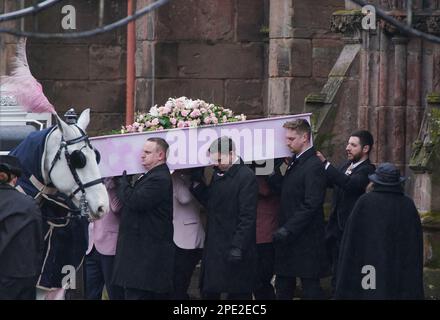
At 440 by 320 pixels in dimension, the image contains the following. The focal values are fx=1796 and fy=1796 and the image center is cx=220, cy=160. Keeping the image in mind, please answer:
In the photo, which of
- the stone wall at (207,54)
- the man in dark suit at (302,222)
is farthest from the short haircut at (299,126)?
the stone wall at (207,54)

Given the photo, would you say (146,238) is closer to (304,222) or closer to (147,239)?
(147,239)

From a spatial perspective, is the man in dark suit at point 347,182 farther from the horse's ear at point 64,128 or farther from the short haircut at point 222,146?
the horse's ear at point 64,128

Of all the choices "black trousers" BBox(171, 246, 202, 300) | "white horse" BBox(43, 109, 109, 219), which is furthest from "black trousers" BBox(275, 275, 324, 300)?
"white horse" BBox(43, 109, 109, 219)

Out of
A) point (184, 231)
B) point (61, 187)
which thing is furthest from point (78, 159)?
point (184, 231)

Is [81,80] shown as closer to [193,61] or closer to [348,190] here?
[193,61]

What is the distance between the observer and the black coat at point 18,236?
43.4ft

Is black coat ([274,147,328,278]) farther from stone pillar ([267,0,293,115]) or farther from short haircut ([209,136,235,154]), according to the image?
stone pillar ([267,0,293,115])

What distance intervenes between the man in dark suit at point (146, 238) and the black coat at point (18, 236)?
1.54 meters

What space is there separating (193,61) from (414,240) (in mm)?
6785

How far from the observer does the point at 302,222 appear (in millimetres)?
14945

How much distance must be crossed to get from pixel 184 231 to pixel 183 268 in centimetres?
32

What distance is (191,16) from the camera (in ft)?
66.7

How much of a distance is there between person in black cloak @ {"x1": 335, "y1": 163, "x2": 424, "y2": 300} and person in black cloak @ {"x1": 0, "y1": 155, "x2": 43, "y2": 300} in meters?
2.47

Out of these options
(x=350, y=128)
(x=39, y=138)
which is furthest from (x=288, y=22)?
(x=39, y=138)
